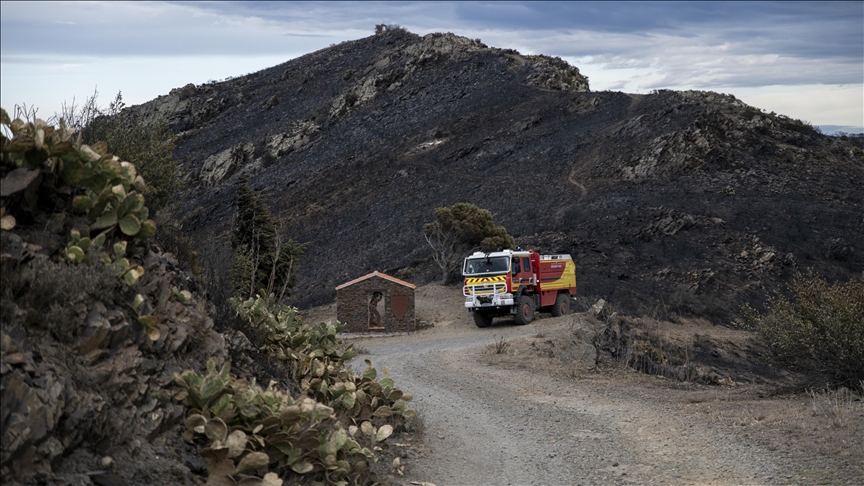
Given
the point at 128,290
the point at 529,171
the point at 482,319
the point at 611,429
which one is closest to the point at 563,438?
the point at 611,429

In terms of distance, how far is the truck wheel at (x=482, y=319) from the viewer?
90.7 feet

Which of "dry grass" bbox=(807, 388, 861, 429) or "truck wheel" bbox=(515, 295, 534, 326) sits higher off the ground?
"dry grass" bbox=(807, 388, 861, 429)

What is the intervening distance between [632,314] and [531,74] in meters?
47.6

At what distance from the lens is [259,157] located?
239ft

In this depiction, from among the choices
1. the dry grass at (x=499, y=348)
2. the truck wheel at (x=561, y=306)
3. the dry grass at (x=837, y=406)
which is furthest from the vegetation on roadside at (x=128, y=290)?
the truck wheel at (x=561, y=306)

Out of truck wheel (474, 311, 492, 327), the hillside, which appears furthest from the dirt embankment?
truck wheel (474, 311, 492, 327)

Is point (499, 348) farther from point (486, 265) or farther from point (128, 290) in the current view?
point (128, 290)

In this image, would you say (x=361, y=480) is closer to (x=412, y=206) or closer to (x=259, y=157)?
(x=412, y=206)

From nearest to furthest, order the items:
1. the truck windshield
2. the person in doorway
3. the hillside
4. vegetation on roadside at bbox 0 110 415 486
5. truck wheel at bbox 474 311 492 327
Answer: vegetation on roadside at bbox 0 110 415 486, the truck windshield, truck wheel at bbox 474 311 492 327, the person in doorway, the hillside

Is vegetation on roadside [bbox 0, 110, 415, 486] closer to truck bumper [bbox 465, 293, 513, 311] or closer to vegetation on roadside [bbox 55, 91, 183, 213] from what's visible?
vegetation on roadside [bbox 55, 91, 183, 213]

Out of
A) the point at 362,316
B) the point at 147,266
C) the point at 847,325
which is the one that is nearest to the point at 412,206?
the point at 362,316

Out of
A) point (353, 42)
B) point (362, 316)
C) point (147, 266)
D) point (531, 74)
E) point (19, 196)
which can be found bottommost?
point (362, 316)

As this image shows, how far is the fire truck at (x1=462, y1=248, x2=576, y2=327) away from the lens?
86.7ft

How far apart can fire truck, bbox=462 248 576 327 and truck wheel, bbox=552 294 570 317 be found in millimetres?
358
